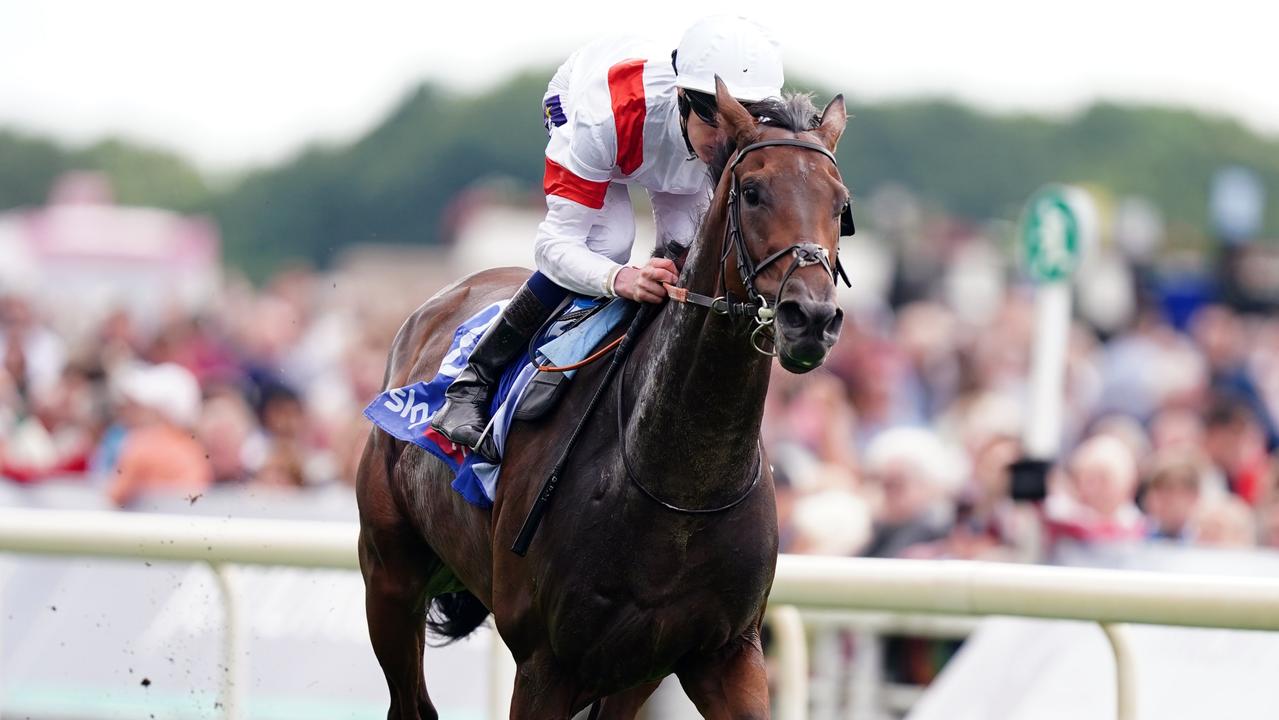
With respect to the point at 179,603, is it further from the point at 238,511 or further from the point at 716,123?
the point at 716,123

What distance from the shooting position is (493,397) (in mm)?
4371

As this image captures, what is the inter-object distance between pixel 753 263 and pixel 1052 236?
13.2ft

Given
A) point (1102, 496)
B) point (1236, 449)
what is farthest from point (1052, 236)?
point (1236, 449)

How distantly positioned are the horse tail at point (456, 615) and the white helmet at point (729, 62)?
6.03ft

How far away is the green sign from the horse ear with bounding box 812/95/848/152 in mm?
3505

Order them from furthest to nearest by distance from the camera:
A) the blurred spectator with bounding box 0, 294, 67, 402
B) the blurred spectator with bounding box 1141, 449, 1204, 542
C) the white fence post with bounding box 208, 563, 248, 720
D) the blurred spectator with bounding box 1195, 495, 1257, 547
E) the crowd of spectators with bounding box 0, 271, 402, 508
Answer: the blurred spectator with bounding box 0, 294, 67, 402 < the crowd of spectators with bounding box 0, 271, 402, 508 < the blurred spectator with bounding box 1141, 449, 1204, 542 < the blurred spectator with bounding box 1195, 495, 1257, 547 < the white fence post with bounding box 208, 563, 248, 720

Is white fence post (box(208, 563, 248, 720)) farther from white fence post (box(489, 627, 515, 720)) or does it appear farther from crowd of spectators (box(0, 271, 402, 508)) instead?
white fence post (box(489, 627, 515, 720))

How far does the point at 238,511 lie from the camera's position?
7.65 m

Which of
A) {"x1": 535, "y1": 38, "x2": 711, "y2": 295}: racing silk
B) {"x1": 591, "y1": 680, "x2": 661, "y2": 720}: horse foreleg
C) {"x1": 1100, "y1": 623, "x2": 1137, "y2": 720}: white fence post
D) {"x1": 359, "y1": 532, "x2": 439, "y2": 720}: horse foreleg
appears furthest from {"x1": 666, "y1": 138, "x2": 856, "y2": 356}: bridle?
{"x1": 359, "y1": 532, "x2": 439, "y2": 720}: horse foreleg

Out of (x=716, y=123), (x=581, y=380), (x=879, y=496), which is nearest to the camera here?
(x=716, y=123)

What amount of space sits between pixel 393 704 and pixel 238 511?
2857mm

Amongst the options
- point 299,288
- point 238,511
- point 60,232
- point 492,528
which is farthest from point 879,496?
point 60,232

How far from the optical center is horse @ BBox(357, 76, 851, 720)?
3.45 metres

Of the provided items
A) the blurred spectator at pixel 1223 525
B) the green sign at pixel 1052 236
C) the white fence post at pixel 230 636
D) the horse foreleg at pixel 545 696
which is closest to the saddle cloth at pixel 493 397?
the horse foreleg at pixel 545 696
